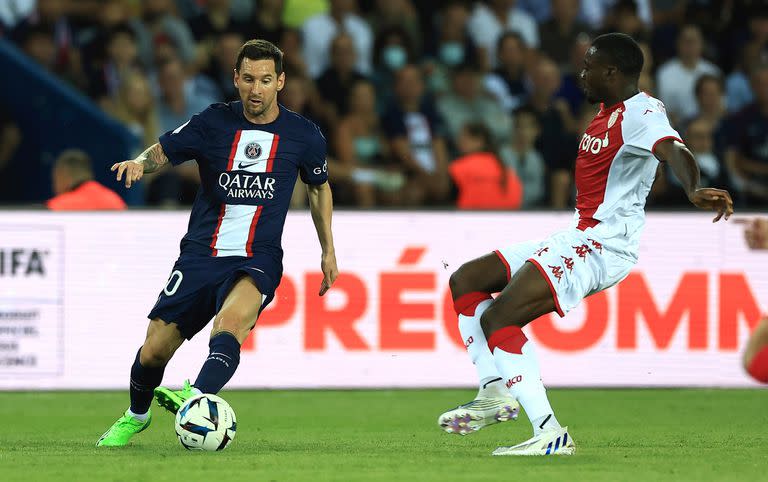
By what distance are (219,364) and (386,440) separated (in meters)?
1.48

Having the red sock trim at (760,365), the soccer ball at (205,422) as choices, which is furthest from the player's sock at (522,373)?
the soccer ball at (205,422)

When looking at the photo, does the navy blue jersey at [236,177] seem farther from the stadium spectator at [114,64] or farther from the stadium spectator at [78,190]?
the stadium spectator at [114,64]

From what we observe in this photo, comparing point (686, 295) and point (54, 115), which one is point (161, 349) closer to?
point (686, 295)

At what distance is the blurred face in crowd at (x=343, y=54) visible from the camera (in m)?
14.9

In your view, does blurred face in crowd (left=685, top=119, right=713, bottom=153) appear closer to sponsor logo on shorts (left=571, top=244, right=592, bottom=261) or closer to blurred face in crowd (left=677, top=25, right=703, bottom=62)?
blurred face in crowd (left=677, top=25, right=703, bottom=62)

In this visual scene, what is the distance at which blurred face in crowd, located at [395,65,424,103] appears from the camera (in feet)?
48.5

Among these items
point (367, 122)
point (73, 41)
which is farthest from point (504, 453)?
point (73, 41)

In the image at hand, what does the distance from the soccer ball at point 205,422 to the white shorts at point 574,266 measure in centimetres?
170

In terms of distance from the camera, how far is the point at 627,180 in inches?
281

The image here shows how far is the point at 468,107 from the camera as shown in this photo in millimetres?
15156

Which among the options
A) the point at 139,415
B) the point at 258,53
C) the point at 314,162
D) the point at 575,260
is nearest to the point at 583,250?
the point at 575,260

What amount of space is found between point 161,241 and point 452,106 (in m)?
4.81

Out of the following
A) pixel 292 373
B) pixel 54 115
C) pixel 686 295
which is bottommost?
pixel 292 373

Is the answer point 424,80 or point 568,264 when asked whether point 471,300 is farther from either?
point 424,80
